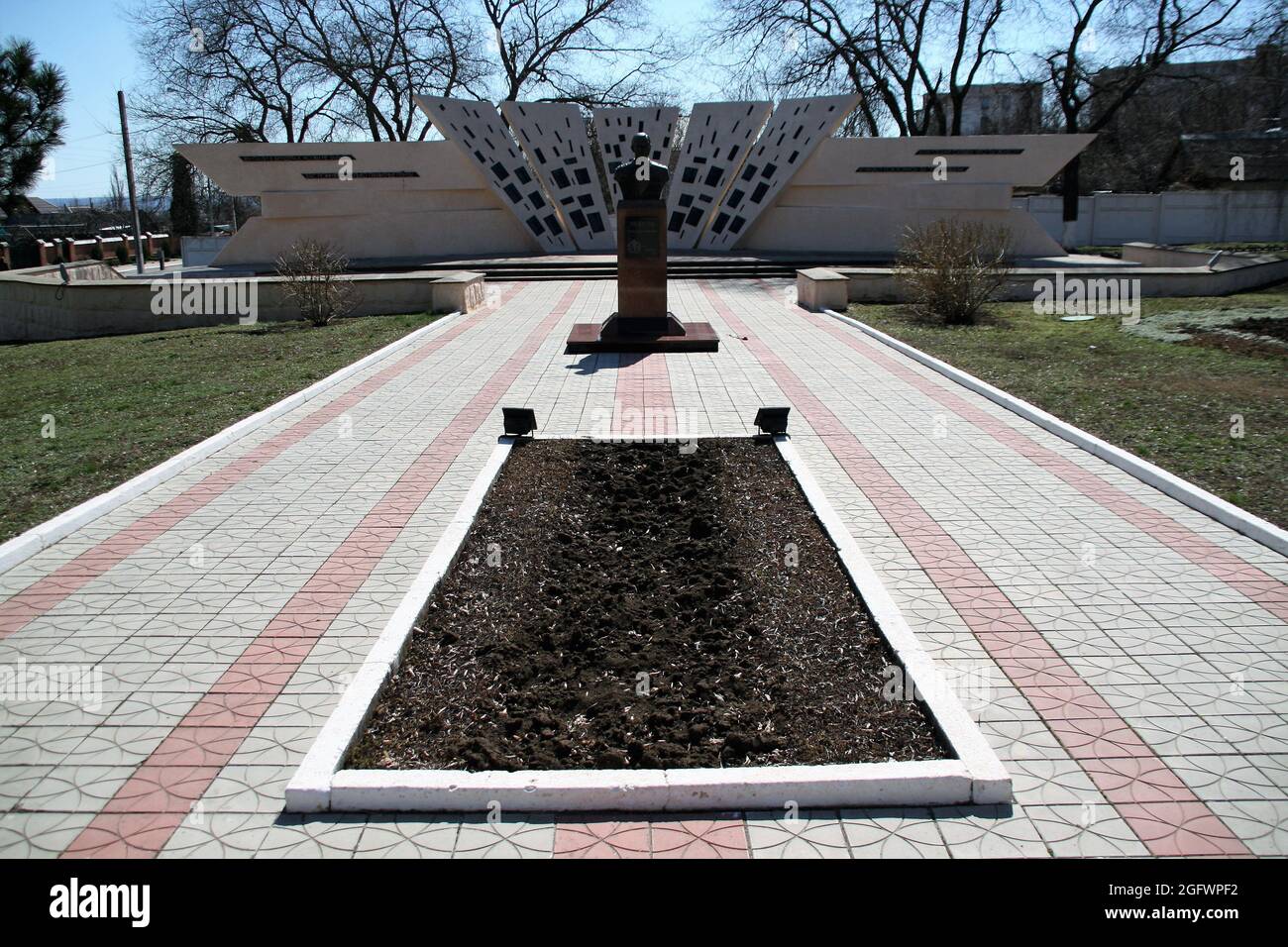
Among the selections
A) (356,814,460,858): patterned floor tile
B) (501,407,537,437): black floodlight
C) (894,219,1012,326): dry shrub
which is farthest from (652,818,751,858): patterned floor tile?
(894,219,1012,326): dry shrub

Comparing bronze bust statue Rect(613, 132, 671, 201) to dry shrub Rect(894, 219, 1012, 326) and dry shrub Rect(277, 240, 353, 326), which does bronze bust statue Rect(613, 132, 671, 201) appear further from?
dry shrub Rect(277, 240, 353, 326)

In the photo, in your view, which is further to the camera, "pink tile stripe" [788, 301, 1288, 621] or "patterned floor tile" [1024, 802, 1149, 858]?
"pink tile stripe" [788, 301, 1288, 621]

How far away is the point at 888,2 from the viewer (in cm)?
3166

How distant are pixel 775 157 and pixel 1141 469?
20.3 meters

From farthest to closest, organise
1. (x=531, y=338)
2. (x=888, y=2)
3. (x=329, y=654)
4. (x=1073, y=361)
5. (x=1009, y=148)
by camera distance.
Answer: (x=888, y=2) < (x=1009, y=148) < (x=531, y=338) < (x=1073, y=361) < (x=329, y=654)

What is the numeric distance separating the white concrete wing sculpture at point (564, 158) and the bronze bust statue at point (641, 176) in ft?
42.7

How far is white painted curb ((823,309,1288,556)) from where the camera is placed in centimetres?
606

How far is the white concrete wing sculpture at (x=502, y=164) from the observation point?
82.9ft

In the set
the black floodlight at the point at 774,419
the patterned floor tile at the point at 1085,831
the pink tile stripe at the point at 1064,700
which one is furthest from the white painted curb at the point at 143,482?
the patterned floor tile at the point at 1085,831

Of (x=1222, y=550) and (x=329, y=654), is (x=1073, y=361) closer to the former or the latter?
(x=1222, y=550)

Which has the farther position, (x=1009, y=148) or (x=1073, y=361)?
(x=1009, y=148)

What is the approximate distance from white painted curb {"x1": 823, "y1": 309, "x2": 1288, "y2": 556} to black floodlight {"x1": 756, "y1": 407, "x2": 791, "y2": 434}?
2691mm
